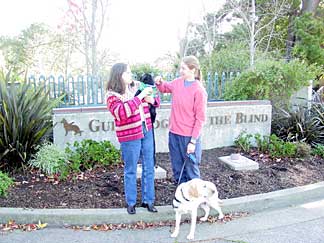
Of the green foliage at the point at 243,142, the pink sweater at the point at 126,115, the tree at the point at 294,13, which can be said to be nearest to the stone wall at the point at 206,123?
the green foliage at the point at 243,142

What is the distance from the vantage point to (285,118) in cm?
760

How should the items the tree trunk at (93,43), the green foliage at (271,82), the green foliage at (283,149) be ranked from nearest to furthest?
the green foliage at (283,149)
the green foliage at (271,82)
the tree trunk at (93,43)

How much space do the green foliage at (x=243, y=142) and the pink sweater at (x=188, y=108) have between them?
2.86 meters

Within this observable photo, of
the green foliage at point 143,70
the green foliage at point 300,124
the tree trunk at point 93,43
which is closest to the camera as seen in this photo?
the green foliage at point 300,124

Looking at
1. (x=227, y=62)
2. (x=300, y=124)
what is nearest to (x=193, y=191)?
(x=300, y=124)

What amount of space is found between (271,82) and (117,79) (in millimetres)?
4478

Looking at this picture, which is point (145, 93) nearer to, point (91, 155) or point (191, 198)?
point (191, 198)

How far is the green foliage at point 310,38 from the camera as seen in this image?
14.0 m

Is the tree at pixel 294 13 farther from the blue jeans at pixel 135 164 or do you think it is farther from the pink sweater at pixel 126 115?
the pink sweater at pixel 126 115

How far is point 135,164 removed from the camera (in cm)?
405

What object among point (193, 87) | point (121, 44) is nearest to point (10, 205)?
point (193, 87)

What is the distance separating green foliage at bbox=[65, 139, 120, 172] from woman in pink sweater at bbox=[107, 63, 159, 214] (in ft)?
4.90

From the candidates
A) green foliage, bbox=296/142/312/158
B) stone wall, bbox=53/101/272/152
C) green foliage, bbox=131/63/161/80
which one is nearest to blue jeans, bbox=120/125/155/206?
stone wall, bbox=53/101/272/152

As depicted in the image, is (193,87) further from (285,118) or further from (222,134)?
(285,118)
